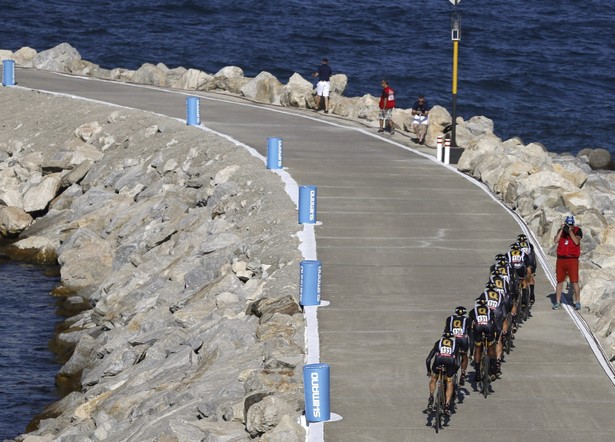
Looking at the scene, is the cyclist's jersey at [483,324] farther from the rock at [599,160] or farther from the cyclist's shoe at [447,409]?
the rock at [599,160]

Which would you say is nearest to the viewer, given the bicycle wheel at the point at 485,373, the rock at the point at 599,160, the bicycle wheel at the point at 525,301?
the bicycle wheel at the point at 485,373

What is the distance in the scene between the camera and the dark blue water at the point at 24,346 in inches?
1051

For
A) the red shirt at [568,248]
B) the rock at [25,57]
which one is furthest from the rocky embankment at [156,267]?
the rock at [25,57]

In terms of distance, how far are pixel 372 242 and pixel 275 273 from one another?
10.4ft

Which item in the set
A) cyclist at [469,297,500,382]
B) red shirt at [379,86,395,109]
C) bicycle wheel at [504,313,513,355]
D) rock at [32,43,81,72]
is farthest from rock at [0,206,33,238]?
Answer: cyclist at [469,297,500,382]

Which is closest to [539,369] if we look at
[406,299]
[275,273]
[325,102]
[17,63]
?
[406,299]

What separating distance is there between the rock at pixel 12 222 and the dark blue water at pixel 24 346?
270cm

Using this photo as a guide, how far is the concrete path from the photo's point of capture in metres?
20.1

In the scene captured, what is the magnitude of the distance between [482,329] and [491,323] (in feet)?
0.63

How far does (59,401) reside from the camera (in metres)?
26.5

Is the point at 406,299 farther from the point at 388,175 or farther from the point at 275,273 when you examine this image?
the point at 388,175

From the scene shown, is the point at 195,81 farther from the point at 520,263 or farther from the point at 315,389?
the point at 315,389

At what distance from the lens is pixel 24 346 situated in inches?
1194

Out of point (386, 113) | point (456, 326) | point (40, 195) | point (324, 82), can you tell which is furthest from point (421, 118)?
point (456, 326)
